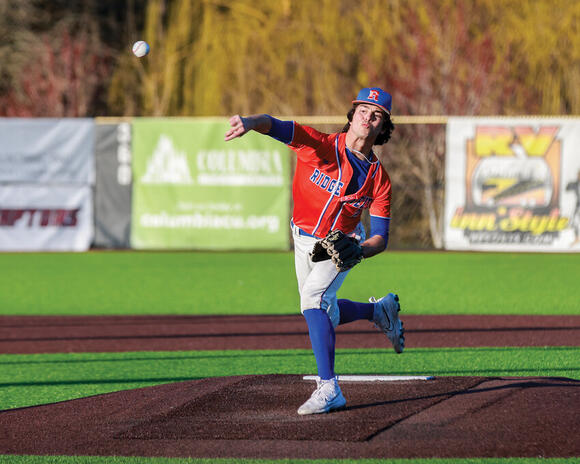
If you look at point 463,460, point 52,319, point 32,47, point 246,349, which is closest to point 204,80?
point 32,47

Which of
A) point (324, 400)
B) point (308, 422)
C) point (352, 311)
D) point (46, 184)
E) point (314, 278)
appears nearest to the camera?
point (308, 422)

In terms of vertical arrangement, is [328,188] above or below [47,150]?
below

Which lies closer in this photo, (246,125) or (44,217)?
(246,125)

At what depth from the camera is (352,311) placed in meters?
6.76

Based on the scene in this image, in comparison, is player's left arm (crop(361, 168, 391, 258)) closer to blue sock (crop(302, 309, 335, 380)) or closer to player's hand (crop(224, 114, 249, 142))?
blue sock (crop(302, 309, 335, 380))

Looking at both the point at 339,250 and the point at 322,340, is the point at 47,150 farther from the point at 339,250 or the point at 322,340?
the point at 339,250

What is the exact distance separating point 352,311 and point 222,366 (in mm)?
1875

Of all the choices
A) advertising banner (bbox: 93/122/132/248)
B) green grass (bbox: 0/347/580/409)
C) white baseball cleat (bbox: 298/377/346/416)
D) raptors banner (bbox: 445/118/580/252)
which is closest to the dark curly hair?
white baseball cleat (bbox: 298/377/346/416)

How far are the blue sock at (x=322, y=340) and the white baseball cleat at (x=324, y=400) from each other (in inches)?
2.3

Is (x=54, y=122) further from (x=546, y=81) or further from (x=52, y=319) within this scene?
(x=546, y=81)

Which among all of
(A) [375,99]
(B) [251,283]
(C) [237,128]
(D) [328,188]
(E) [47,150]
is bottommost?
(B) [251,283]

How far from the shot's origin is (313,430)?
547 cm

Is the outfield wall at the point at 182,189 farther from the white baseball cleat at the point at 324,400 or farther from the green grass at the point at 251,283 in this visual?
the white baseball cleat at the point at 324,400

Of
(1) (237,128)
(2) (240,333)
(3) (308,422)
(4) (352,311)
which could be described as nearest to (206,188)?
(2) (240,333)
